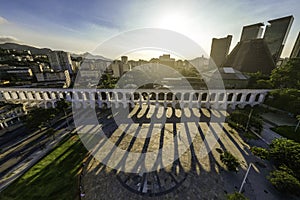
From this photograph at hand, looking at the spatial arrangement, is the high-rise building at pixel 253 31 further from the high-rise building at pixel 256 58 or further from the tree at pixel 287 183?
the tree at pixel 287 183

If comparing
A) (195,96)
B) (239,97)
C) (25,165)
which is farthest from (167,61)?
(25,165)

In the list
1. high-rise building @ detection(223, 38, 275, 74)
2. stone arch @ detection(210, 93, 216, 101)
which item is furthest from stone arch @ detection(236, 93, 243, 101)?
high-rise building @ detection(223, 38, 275, 74)

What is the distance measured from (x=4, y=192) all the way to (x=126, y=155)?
415 inches

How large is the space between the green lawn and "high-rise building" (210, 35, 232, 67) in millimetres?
83072

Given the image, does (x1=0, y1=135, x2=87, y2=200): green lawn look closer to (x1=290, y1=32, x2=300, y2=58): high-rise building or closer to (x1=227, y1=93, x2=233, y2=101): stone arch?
(x1=227, y1=93, x2=233, y2=101): stone arch

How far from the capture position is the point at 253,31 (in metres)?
62.8

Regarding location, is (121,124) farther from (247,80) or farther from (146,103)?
(247,80)

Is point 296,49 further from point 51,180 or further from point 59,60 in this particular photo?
point 59,60

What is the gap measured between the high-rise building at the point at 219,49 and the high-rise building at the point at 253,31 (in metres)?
7.01

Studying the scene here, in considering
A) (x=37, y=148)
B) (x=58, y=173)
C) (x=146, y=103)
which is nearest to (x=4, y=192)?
(x=58, y=173)

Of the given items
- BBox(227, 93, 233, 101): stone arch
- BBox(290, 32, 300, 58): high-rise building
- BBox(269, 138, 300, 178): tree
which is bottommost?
BBox(269, 138, 300, 178): tree

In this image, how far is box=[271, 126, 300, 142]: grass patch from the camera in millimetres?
17597

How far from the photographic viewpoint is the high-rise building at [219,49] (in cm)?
7319

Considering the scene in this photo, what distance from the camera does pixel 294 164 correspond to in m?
10.6
